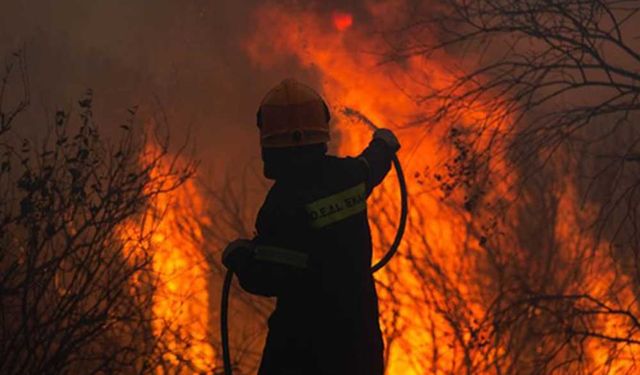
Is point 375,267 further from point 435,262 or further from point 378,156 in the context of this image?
point 435,262

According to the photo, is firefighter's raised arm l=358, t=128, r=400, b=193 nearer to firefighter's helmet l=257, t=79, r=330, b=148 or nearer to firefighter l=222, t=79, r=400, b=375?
firefighter l=222, t=79, r=400, b=375

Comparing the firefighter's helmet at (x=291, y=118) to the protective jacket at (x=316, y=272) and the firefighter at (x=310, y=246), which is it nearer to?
the firefighter at (x=310, y=246)

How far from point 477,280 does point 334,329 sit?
14013 mm

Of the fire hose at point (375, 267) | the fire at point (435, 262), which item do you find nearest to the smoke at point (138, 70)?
the fire at point (435, 262)

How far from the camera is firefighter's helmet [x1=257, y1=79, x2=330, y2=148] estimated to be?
408 centimetres

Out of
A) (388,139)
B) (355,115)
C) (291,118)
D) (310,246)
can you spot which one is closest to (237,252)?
(310,246)

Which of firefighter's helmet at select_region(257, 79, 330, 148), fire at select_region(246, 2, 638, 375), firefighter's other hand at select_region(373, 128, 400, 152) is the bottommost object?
firefighter's helmet at select_region(257, 79, 330, 148)

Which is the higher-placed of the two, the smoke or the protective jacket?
the smoke

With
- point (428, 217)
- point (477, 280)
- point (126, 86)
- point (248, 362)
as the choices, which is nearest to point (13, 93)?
point (126, 86)

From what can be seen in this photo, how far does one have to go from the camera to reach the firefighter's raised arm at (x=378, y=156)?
4473mm

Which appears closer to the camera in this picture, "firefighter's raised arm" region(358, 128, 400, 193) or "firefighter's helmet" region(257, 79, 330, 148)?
"firefighter's helmet" region(257, 79, 330, 148)

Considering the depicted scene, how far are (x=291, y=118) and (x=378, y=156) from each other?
2.23 feet

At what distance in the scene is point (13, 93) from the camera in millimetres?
17359

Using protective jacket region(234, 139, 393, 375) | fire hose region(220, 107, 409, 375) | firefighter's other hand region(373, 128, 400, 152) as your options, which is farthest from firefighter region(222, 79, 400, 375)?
firefighter's other hand region(373, 128, 400, 152)
